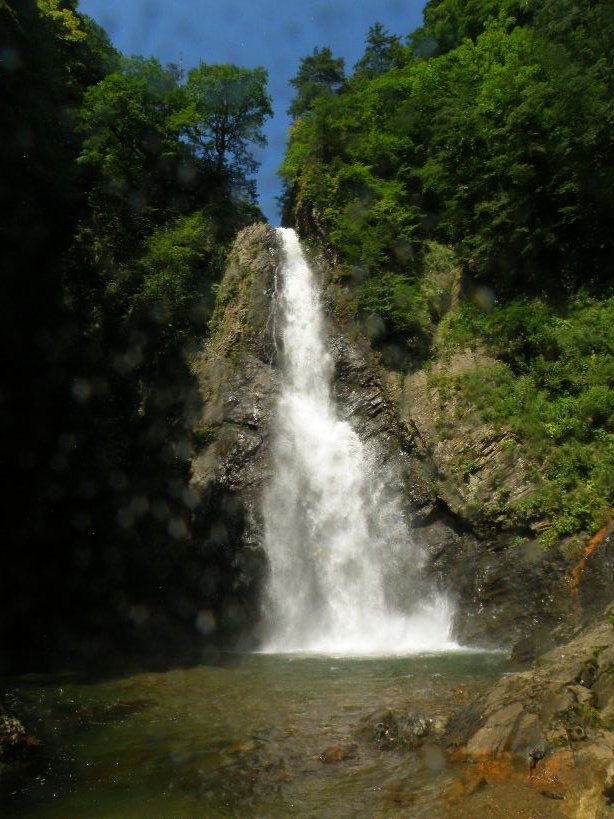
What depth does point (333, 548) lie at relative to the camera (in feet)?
49.9

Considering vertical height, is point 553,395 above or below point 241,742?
above

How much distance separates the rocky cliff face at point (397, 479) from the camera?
39.9 ft

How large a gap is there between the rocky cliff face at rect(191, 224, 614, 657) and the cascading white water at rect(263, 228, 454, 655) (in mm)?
401

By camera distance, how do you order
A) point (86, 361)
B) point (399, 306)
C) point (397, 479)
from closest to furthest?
1. point (397, 479)
2. point (399, 306)
3. point (86, 361)

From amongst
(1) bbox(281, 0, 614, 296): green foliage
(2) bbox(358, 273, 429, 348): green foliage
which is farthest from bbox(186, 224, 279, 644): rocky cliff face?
(1) bbox(281, 0, 614, 296): green foliage

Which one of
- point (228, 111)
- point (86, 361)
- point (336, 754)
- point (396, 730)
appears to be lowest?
point (336, 754)

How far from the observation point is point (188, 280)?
19.3m

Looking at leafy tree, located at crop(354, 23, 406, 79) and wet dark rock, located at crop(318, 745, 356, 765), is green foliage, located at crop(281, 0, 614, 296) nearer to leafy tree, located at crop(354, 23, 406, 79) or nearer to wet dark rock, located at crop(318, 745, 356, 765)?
leafy tree, located at crop(354, 23, 406, 79)

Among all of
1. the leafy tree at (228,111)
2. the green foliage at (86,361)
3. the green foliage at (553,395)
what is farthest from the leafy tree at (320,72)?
the green foliage at (553,395)

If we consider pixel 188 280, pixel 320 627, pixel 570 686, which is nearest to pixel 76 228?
pixel 188 280

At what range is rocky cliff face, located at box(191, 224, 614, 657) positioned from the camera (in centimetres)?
1217

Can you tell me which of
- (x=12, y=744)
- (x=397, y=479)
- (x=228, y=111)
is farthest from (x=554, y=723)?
(x=228, y=111)

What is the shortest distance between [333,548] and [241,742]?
27.6 feet

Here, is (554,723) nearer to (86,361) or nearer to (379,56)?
(86,361)
